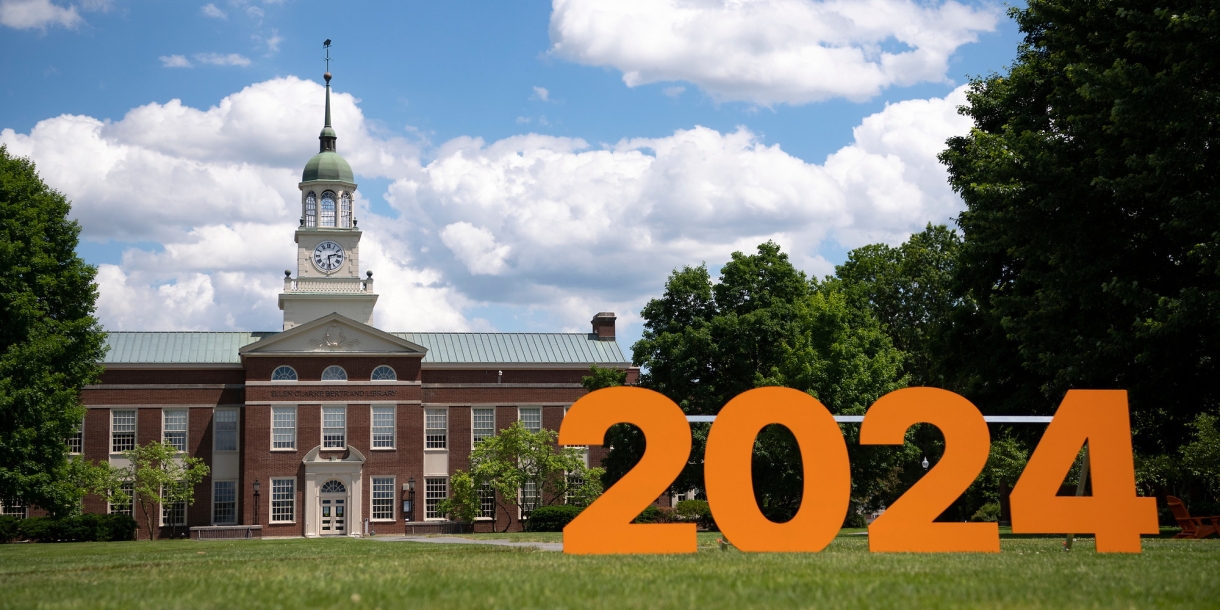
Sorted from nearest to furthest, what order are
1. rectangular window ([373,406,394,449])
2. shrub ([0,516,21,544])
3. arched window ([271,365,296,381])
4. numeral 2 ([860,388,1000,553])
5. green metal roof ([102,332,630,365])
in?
1. numeral 2 ([860,388,1000,553])
2. shrub ([0,516,21,544])
3. arched window ([271,365,296,381])
4. rectangular window ([373,406,394,449])
5. green metal roof ([102,332,630,365])

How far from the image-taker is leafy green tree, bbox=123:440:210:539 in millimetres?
52125

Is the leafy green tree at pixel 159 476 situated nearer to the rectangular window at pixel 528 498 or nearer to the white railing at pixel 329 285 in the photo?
the white railing at pixel 329 285

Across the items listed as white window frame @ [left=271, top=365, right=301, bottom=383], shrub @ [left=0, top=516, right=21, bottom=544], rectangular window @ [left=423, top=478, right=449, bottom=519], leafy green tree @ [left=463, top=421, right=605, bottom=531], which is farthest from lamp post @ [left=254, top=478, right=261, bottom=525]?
shrub @ [left=0, top=516, right=21, bottom=544]

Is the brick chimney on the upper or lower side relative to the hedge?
upper

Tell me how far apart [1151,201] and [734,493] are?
1234 cm

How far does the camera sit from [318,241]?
2480 inches

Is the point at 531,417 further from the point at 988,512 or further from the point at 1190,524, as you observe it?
the point at 1190,524

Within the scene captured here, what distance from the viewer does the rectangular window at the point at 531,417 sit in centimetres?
5788

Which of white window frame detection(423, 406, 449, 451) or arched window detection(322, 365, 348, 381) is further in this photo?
white window frame detection(423, 406, 449, 451)

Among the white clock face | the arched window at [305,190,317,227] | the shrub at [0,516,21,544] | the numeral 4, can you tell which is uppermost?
the arched window at [305,190,317,227]

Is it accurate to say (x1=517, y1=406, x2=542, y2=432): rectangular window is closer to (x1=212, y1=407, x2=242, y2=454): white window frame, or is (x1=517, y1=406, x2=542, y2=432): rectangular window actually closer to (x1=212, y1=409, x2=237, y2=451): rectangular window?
(x1=212, y1=407, x2=242, y2=454): white window frame

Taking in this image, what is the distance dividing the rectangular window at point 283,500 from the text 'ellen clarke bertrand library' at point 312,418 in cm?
5

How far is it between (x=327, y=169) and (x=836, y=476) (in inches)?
2032

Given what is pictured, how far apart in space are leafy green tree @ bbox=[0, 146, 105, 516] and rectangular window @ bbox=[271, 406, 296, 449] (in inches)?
787
